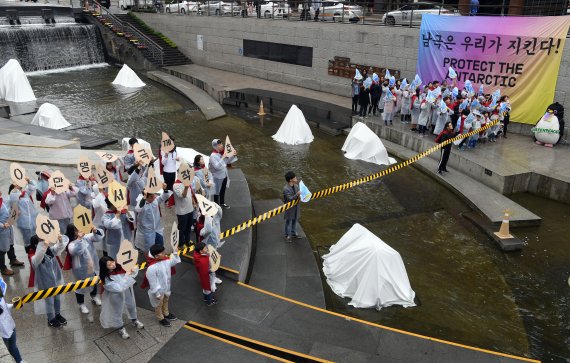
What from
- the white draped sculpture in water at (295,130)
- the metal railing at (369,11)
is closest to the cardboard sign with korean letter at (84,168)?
the white draped sculpture in water at (295,130)

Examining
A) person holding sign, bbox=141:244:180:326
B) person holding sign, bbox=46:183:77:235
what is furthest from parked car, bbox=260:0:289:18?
person holding sign, bbox=141:244:180:326

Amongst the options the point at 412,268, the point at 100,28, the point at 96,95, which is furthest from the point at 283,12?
the point at 412,268

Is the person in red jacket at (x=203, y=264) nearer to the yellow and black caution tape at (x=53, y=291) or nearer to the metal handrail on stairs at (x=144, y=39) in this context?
the yellow and black caution tape at (x=53, y=291)

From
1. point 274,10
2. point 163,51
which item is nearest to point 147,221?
point 274,10

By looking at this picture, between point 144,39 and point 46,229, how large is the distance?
27.1 meters

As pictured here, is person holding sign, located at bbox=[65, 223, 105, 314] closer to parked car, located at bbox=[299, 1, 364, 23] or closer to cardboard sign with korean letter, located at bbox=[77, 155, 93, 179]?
cardboard sign with korean letter, located at bbox=[77, 155, 93, 179]

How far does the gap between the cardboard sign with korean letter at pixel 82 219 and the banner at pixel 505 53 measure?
14646 millimetres

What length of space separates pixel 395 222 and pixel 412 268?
2.08m

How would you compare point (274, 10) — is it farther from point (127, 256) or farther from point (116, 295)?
point (116, 295)

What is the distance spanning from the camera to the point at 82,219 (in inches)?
277

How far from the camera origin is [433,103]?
15.6 meters

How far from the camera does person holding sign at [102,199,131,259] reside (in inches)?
301

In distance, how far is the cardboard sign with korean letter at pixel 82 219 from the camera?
22.7 ft

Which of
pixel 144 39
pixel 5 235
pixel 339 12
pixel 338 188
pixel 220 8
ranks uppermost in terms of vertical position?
pixel 220 8
